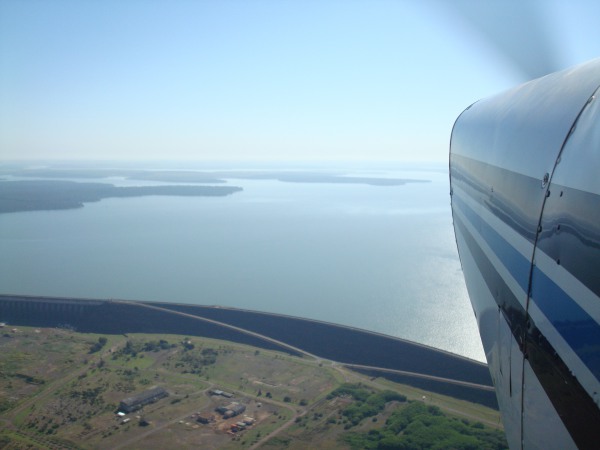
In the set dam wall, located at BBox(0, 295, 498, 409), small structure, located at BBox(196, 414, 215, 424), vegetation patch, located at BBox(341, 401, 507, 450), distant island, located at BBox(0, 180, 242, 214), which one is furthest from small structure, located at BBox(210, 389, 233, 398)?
distant island, located at BBox(0, 180, 242, 214)

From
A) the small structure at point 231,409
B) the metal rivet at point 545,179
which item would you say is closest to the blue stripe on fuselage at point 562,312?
the metal rivet at point 545,179

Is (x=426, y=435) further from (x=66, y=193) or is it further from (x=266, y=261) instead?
(x=66, y=193)

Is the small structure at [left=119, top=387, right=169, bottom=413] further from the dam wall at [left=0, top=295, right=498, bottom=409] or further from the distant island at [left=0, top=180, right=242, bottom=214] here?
the distant island at [left=0, top=180, right=242, bottom=214]

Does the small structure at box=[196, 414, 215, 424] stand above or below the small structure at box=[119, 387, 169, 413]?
below

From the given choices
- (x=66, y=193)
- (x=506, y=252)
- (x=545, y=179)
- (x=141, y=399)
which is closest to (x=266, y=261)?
(x=141, y=399)

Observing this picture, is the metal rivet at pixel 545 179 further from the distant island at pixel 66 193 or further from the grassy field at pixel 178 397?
the distant island at pixel 66 193
